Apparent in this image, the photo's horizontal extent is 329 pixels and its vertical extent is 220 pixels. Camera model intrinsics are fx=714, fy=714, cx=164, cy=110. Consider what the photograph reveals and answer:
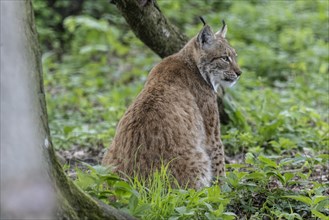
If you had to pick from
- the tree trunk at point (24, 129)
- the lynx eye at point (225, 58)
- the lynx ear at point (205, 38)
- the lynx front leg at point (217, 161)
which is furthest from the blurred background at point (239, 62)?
the tree trunk at point (24, 129)

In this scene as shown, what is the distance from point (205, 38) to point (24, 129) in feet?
10.5

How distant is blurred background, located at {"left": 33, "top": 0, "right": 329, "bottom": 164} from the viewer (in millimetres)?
7727

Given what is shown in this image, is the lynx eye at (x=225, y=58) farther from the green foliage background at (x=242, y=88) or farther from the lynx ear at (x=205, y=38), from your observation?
the green foliage background at (x=242, y=88)

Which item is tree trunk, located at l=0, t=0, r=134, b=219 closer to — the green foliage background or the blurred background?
the green foliage background

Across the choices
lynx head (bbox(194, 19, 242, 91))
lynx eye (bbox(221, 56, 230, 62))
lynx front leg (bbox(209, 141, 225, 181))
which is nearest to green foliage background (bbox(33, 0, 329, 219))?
lynx front leg (bbox(209, 141, 225, 181))

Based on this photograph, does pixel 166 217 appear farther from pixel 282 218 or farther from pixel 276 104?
pixel 276 104

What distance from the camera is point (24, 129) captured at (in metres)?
3.50

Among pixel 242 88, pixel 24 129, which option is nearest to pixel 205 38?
pixel 24 129

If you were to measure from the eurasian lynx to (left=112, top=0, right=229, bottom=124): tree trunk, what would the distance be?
20.4 inches

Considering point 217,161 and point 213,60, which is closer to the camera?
point 217,161

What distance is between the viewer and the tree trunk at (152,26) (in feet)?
21.5

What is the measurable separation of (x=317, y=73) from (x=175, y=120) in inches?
232

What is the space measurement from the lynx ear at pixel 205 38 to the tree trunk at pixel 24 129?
281 centimetres

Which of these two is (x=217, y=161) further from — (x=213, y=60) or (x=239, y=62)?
(x=239, y=62)
